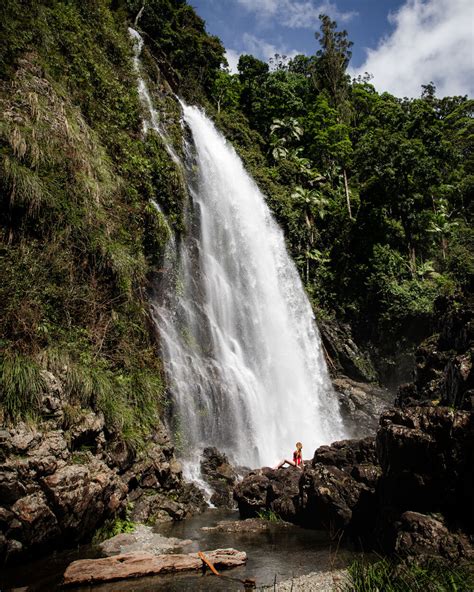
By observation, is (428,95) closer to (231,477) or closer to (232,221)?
(232,221)

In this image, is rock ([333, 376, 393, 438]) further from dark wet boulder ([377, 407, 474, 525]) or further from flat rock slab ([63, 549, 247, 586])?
flat rock slab ([63, 549, 247, 586])

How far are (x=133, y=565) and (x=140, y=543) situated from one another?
1.20m

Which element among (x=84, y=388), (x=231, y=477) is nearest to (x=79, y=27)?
(x=84, y=388)

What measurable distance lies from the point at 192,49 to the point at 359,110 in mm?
19589

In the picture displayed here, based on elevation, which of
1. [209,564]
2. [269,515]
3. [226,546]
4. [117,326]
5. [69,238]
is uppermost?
[69,238]

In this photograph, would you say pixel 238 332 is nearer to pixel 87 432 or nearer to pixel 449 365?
pixel 449 365

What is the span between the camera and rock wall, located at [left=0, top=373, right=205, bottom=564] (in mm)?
5199

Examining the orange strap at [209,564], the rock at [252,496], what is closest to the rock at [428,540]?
the orange strap at [209,564]

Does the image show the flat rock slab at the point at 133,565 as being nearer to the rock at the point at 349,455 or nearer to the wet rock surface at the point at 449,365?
the rock at the point at 349,455

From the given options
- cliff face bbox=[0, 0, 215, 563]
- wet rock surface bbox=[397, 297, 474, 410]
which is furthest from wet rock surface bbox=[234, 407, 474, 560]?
cliff face bbox=[0, 0, 215, 563]

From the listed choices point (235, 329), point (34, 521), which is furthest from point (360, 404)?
point (34, 521)

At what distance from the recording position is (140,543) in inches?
242

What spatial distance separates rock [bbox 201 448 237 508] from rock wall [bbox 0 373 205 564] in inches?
79.6

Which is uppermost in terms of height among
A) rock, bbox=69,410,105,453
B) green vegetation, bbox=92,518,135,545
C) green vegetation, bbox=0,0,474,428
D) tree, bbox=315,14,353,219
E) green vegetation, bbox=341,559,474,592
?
tree, bbox=315,14,353,219
